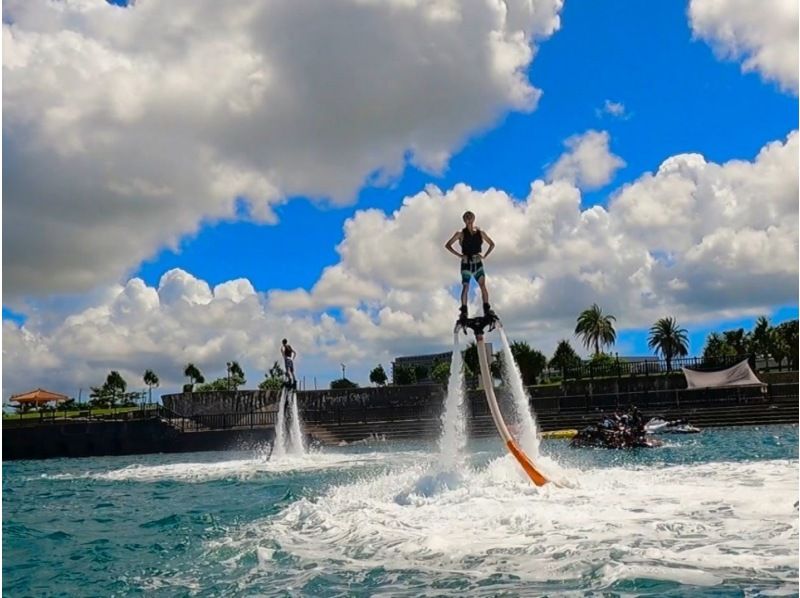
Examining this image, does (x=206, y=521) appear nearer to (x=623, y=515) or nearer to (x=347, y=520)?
(x=347, y=520)

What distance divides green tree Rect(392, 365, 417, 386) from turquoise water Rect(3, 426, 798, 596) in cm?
9974

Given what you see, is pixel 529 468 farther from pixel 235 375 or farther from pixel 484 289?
pixel 235 375

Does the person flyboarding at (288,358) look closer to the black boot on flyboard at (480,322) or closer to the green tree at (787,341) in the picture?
the black boot on flyboard at (480,322)

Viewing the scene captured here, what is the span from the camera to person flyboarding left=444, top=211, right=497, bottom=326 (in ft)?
48.3

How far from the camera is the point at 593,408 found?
166 ft

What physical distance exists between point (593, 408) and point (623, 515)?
40.7 metres

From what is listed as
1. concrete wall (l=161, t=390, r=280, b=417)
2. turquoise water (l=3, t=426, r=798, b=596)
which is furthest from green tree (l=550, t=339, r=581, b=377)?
turquoise water (l=3, t=426, r=798, b=596)

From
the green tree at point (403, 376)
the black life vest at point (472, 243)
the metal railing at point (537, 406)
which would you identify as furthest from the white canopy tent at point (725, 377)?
the green tree at point (403, 376)

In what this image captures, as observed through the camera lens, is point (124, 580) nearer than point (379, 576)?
No

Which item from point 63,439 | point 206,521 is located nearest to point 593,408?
point 63,439

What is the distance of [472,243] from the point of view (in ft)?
48.3

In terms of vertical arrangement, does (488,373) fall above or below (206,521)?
above

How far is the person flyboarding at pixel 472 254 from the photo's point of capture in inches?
580

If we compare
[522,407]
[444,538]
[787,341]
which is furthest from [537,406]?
[787,341]
